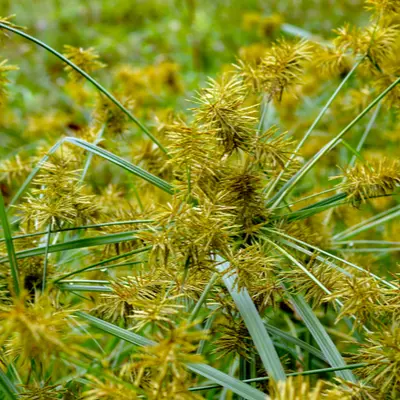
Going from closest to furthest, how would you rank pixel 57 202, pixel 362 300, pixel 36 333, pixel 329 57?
pixel 36 333
pixel 362 300
pixel 57 202
pixel 329 57

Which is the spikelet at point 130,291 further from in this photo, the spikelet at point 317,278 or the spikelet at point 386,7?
the spikelet at point 386,7

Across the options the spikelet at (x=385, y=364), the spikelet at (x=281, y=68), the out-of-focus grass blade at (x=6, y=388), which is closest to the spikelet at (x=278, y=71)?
the spikelet at (x=281, y=68)

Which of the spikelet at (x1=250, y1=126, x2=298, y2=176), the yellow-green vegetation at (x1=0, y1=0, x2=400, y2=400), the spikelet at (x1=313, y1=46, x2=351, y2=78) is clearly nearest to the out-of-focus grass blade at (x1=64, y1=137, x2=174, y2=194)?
the yellow-green vegetation at (x1=0, y1=0, x2=400, y2=400)

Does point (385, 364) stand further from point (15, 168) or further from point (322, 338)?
point (15, 168)

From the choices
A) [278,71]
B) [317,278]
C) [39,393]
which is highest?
[278,71]

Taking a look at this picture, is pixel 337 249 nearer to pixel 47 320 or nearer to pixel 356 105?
pixel 356 105

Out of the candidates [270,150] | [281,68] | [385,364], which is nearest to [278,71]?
[281,68]

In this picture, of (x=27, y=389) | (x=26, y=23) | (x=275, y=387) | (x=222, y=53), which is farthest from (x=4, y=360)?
(x=26, y=23)

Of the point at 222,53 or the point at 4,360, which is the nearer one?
the point at 4,360
